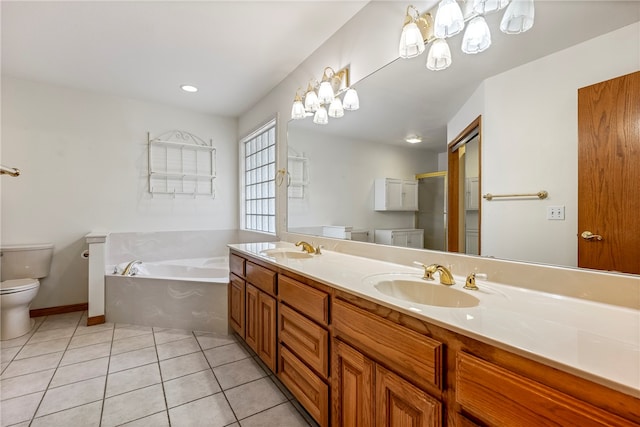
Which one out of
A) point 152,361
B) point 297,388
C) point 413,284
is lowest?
point 152,361

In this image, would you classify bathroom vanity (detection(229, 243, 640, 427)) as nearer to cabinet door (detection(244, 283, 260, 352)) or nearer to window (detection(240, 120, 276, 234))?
cabinet door (detection(244, 283, 260, 352))

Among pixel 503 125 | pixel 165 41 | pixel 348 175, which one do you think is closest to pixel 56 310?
pixel 165 41

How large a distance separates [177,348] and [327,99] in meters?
2.31

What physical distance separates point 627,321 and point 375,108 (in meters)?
1.52

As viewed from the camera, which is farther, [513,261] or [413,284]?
[413,284]

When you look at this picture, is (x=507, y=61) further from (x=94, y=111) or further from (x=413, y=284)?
(x=94, y=111)

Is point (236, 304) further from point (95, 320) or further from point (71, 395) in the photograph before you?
point (95, 320)

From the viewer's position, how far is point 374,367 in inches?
40.1

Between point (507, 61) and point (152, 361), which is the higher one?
point (507, 61)

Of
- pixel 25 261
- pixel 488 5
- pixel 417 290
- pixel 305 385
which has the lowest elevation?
pixel 305 385

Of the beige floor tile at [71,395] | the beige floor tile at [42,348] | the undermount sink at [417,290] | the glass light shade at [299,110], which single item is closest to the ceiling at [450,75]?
the glass light shade at [299,110]

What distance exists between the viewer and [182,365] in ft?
6.80

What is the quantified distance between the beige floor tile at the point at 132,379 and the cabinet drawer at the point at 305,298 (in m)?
1.11

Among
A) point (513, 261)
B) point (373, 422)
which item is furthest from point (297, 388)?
point (513, 261)
